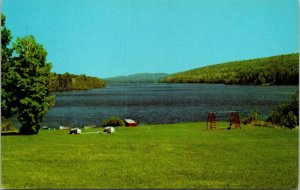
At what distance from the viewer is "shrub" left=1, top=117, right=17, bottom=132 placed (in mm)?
10164

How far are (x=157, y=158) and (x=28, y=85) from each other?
2978 millimetres

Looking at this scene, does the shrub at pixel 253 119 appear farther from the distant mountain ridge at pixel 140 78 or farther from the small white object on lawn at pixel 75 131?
the small white object on lawn at pixel 75 131

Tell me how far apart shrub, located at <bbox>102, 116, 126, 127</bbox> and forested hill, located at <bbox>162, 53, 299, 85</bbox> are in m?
1.16

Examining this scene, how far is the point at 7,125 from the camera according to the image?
10.2m

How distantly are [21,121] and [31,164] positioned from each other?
119cm

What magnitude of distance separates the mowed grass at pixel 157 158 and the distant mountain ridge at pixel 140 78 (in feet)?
3.19

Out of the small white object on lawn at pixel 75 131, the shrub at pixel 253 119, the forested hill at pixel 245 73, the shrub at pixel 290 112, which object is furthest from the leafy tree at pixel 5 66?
the shrub at pixel 290 112

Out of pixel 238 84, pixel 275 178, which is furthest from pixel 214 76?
pixel 275 178

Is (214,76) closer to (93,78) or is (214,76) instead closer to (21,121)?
(93,78)

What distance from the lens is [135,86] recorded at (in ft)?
32.5

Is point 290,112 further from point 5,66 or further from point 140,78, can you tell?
point 5,66

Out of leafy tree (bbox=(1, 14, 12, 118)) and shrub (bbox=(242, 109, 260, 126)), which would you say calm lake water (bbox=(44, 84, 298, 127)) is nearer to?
shrub (bbox=(242, 109, 260, 126))

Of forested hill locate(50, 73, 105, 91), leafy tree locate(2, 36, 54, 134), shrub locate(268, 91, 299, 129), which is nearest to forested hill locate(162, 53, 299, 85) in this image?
shrub locate(268, 91, 299, 129)

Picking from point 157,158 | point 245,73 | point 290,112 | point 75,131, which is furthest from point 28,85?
point 290,112
